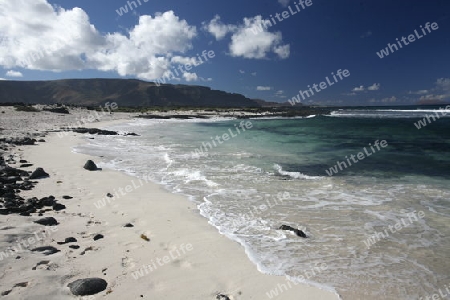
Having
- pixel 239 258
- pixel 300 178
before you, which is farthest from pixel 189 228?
pixel 300 178

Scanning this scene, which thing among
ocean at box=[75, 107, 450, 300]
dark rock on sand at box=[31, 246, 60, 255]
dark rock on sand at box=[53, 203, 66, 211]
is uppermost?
dark rock on sand at box=[53, 203, 66, 211]

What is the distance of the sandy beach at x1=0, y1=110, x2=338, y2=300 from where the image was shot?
4.30m

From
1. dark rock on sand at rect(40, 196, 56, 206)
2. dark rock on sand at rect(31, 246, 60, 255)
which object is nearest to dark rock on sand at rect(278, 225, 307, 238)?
dark rock on sand at rect(31, 246, 60, 255)

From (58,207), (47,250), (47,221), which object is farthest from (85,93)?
(47,250)

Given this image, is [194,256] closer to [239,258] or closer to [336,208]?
[239,258]

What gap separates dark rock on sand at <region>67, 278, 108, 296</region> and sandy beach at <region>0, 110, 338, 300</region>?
0.07m

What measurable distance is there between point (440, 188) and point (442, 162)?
273 inches

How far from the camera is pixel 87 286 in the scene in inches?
162

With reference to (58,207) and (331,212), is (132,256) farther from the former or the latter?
(331,212)

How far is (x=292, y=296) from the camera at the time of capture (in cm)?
441

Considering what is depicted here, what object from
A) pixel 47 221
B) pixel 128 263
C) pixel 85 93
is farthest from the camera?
pixel 85 93

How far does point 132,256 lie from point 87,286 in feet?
3.94

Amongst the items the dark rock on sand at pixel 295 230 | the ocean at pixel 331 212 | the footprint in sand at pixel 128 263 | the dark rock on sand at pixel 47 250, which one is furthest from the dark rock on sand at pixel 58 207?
the dark rock on sand at pixel 295 230

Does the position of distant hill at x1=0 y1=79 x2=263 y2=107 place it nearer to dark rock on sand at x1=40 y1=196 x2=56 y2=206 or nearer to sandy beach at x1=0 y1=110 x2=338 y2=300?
dark rock on sand at x1=40 y1=196 x2=56 y2=206
